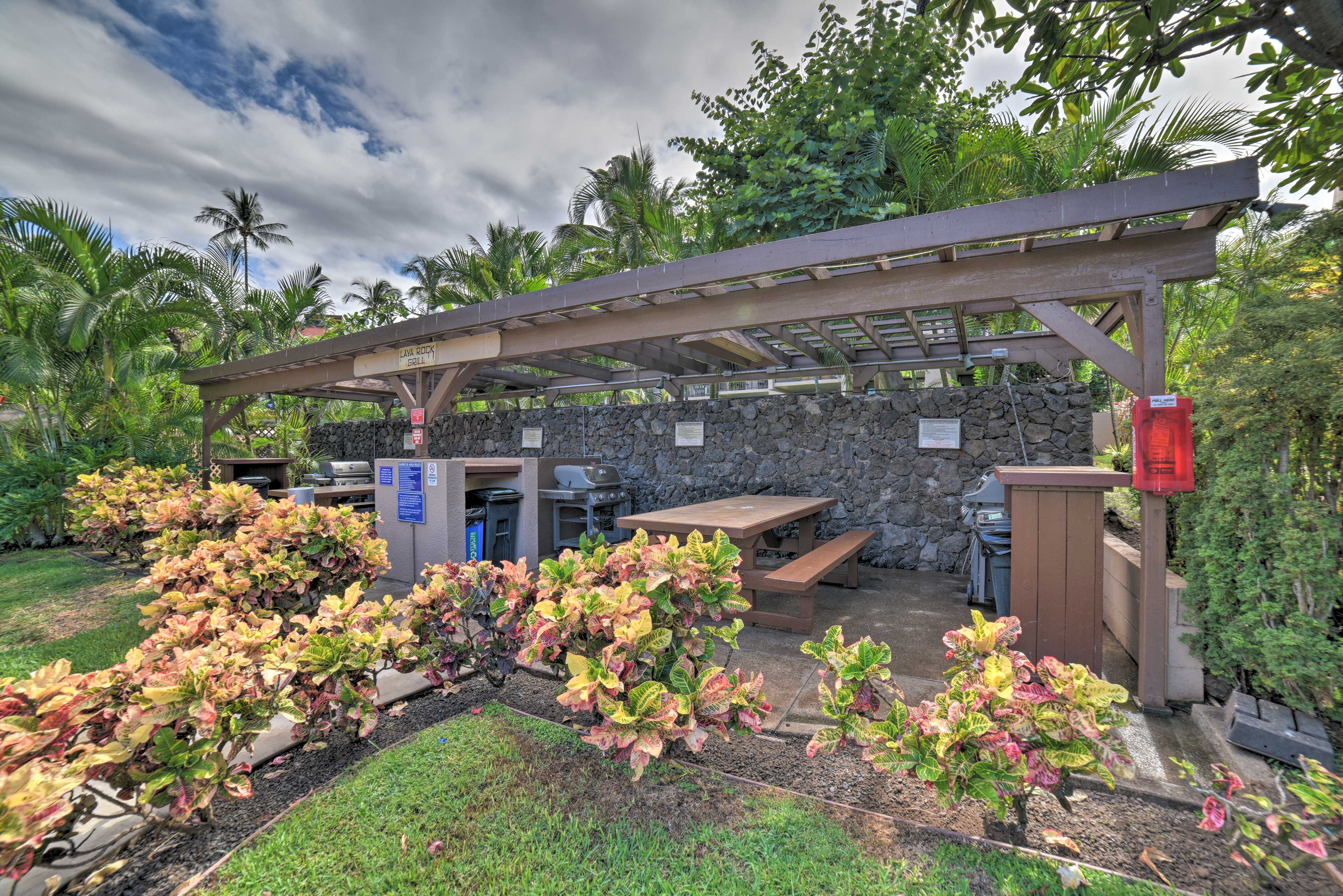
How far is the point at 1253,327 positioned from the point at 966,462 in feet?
11.0

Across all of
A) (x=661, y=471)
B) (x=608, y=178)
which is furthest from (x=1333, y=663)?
(x=608, y=178)

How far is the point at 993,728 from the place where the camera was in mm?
1503

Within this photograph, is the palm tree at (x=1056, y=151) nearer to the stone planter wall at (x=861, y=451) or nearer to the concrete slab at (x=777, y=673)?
the stone planter wall at (x=861, y=451)

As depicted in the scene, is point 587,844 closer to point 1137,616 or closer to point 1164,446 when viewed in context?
point 1164,446

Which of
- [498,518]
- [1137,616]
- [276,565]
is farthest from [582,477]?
[1137,616]

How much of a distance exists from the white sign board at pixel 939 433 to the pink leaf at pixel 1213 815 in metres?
4.54

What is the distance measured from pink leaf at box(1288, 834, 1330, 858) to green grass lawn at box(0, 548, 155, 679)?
457 cm

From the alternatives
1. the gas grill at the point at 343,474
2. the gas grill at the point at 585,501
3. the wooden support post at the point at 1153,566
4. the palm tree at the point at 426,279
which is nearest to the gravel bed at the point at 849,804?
the wooden support post at the point at 1153,566

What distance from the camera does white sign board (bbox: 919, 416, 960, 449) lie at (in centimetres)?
559

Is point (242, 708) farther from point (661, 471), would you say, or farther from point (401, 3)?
point (401, 3)

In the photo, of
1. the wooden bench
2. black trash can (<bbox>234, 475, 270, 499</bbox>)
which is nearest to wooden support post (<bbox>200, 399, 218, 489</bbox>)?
black trash can (<bbox>234, 475, 270, 499</bbox>)

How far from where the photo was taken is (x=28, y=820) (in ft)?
3.73

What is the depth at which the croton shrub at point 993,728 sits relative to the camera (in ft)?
4.83

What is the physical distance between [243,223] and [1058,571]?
80.7 feet
